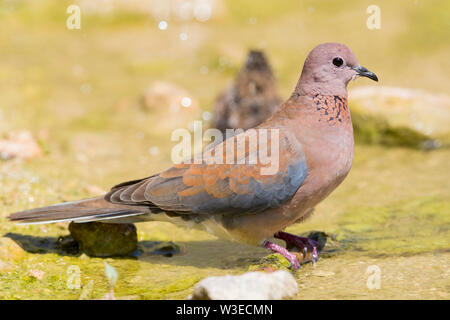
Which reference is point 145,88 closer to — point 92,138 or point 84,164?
point 92,138

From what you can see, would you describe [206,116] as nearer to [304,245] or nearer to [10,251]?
[304,245]

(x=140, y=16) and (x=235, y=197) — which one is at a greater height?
(x=140, y=16)

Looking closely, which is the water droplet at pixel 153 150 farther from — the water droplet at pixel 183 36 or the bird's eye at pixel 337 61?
the water droplet at pixel 183 36

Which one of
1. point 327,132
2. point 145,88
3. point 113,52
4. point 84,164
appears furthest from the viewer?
point 113,52

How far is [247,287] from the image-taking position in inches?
127

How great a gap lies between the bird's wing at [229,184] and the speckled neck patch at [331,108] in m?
0.28

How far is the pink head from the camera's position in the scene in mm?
4289

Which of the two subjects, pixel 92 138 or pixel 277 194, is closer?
pixel 277 194

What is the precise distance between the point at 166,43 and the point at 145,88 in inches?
70.2

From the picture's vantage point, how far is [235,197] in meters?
4.05

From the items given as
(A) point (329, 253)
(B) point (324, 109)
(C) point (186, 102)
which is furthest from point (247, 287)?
(C) point (186, 102)

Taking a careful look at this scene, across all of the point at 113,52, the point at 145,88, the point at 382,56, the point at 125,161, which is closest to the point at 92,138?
the point at 125,161

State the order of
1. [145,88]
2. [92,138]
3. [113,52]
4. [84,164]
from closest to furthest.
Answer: [84,164] → [92,138] → [145,88] → [113,52]

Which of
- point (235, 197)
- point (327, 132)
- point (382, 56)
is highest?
point (382, 56)
